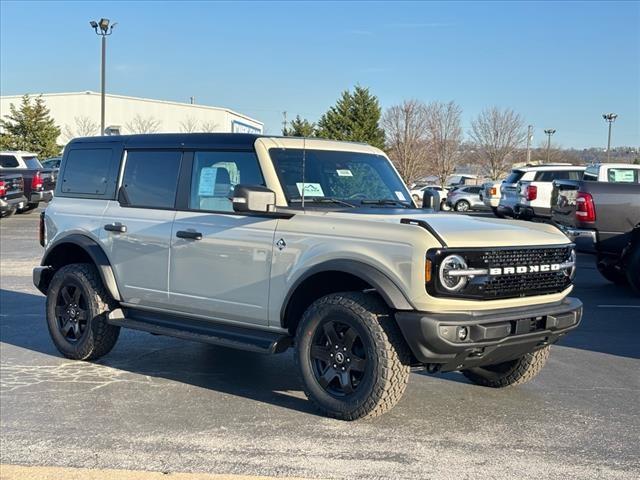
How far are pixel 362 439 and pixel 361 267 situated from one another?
3.51ft

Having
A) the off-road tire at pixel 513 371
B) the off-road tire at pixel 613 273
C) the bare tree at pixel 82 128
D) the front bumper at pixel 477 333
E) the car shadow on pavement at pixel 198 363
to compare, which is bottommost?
the car shadow on pavement at pixel 198 363

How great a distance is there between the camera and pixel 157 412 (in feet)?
16.5

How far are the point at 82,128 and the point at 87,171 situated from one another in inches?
2407

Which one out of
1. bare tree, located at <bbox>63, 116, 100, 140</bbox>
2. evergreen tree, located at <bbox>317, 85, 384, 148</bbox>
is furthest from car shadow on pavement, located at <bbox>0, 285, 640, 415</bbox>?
bare tree, located at <bbox>63, 116, 100, 140</bbox>

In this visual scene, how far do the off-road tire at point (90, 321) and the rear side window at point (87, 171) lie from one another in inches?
28.1

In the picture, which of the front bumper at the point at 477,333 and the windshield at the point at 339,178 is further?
the windshield at the point at 339,178

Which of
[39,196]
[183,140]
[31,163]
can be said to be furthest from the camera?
[31,163]

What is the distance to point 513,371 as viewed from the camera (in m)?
5.59

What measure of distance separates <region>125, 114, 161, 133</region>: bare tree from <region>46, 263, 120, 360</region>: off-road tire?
195ft

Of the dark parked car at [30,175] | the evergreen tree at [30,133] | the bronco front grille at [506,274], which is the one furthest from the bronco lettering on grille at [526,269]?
the evergreen tree at [30,133]

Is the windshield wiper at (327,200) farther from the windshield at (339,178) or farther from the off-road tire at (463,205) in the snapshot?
the off-road tire at (463,205)

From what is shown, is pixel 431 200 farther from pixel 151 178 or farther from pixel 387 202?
pixel 151 178

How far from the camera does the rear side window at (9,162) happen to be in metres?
Result: 23.7

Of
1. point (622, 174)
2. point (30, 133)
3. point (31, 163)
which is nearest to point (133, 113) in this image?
point (30, 133)
